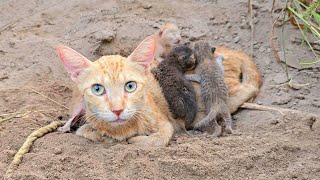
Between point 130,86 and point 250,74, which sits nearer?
point 130,86

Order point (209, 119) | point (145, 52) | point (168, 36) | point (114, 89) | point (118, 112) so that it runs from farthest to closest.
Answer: point (168, 36) < point (209, 119) < point (145, 52) < point (114, 89) < point (118, 112)

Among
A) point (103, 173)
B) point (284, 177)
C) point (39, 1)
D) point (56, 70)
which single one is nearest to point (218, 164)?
point (284, 177)

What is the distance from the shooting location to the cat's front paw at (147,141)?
4516 mm

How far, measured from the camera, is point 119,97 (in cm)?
433

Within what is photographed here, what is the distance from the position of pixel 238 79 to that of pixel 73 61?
1888 millimetres

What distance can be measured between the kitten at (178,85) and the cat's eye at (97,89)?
0.94m

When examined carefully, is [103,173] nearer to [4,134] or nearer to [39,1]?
[4,134]

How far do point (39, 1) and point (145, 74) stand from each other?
9.45 feet

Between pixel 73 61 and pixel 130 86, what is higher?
pixel 73 61

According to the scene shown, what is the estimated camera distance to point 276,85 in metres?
5.57

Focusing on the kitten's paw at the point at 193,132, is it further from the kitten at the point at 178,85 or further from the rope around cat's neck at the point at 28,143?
the rope around cat's neck at the point at 28,143

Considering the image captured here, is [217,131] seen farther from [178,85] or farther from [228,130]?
[178,85]

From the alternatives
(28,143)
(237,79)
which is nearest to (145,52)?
(28,143)

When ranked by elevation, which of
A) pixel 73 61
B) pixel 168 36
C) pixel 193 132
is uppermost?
pixel 73 61
